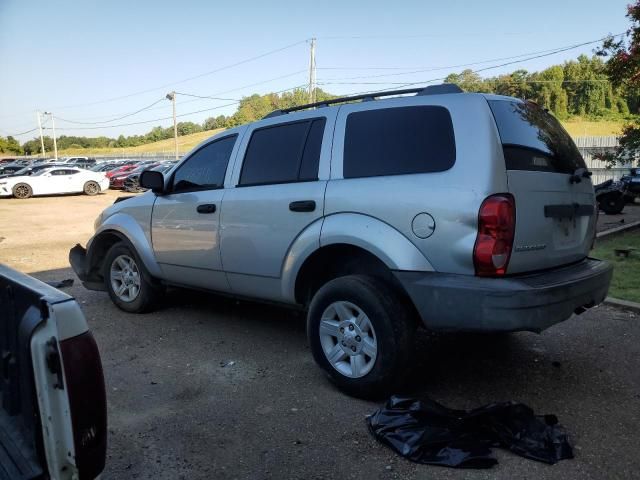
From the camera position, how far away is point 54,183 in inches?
997

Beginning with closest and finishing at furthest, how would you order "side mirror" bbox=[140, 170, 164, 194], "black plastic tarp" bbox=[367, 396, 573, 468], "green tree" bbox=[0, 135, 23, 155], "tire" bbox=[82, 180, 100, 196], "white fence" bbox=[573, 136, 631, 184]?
"black plastic tarp" bbox=[367, 396, 573, 468] → "side mirror" bbox=[140, 170, 164, 194] → "white fence" bbox=[573, 136, 631, 184] → "tire" bbox=[82, 180, 100, 196] → "green tree" bbox=[0, 135, 23, 155]

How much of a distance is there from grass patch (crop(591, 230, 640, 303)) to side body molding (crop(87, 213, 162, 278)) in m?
5.15

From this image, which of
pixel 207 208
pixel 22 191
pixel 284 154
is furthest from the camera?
pixel 22 191

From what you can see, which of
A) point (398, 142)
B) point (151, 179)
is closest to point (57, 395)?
point (398, 142)

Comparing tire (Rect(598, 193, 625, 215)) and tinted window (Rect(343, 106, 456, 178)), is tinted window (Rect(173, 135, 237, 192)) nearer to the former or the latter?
tinted window (Rect(343, 106, 456, 178))

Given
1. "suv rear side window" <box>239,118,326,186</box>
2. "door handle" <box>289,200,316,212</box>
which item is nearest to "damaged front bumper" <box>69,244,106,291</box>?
"suv rear side window" <box>239,118,326,186</box>

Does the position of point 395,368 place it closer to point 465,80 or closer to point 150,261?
point 150,261

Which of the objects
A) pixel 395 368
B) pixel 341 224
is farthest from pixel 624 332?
pixel 341 224

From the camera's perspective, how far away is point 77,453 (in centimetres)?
170

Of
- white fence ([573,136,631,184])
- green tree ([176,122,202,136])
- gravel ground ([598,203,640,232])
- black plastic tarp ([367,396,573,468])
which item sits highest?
green tree ([176,122,202,136])

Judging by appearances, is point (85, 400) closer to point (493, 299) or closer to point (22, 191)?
point (493, 299)

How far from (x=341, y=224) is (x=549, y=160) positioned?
146cm

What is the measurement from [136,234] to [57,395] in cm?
385

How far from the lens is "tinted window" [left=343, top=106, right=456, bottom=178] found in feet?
10.9
